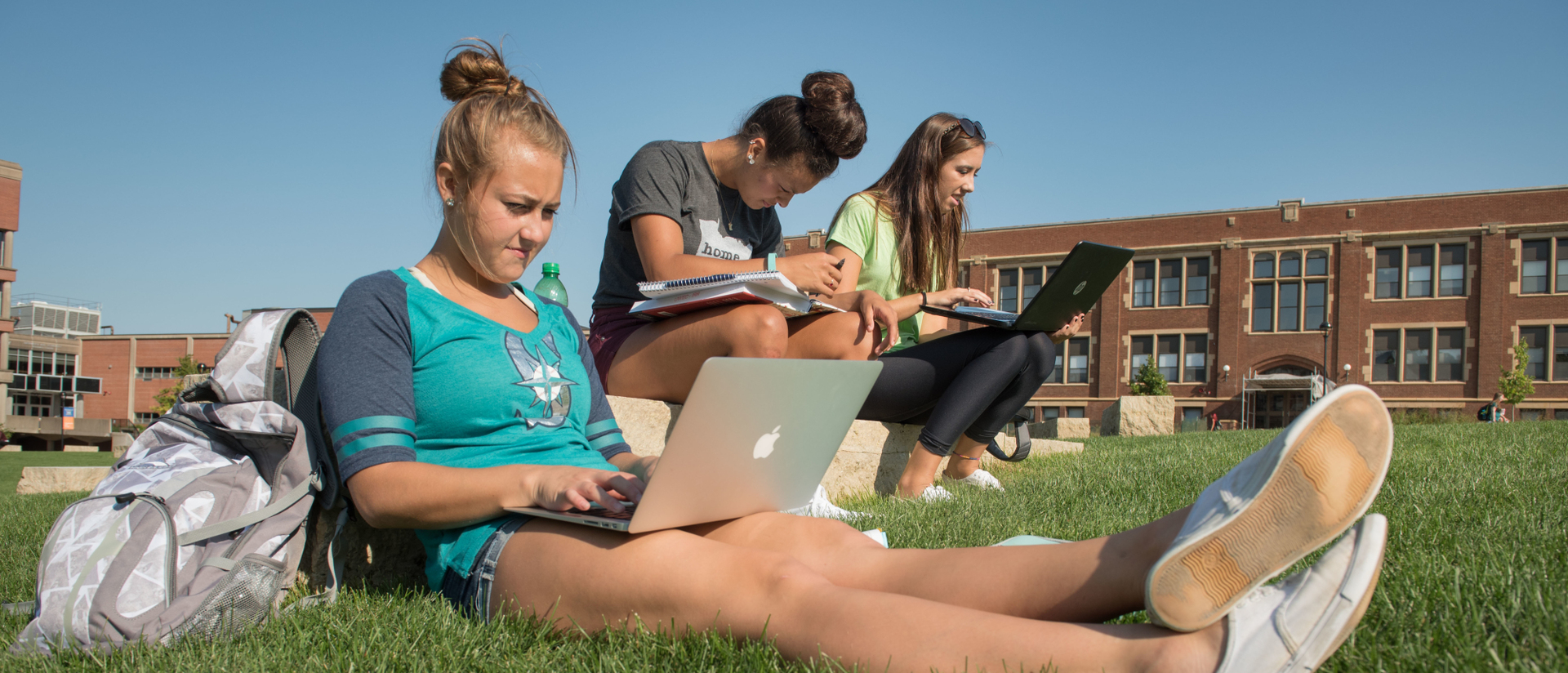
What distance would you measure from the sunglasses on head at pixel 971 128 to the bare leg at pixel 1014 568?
2.66m

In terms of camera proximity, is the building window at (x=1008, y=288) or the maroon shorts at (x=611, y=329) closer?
the maroon shorts at (x=611, y=329)

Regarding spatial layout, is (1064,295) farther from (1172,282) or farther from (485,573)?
(1172,282)

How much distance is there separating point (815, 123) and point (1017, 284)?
33347 millimetres

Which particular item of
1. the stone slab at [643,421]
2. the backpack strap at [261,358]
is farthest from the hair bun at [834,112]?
the backpack strap at [261,358]

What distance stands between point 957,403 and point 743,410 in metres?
2.14

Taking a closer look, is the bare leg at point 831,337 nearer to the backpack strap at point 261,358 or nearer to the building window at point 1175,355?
the backpack strap at point 261,358

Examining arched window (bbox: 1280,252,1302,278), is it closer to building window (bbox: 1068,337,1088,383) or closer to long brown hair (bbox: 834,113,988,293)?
building window (bbox: 1068,337,1088,383)

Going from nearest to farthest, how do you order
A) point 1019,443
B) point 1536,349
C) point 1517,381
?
1. point 1019,443
2. point 1517,381
3. point 1536,349

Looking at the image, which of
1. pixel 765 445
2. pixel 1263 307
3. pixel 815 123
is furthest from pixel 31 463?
pixel 1263 307

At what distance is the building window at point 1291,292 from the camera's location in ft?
101

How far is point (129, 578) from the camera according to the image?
1540 millimetres

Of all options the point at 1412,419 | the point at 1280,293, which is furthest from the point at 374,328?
the point at 1280,293

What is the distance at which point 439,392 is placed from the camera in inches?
69.2

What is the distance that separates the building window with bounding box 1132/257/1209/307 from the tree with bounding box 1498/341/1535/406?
A: 906 centimetres
